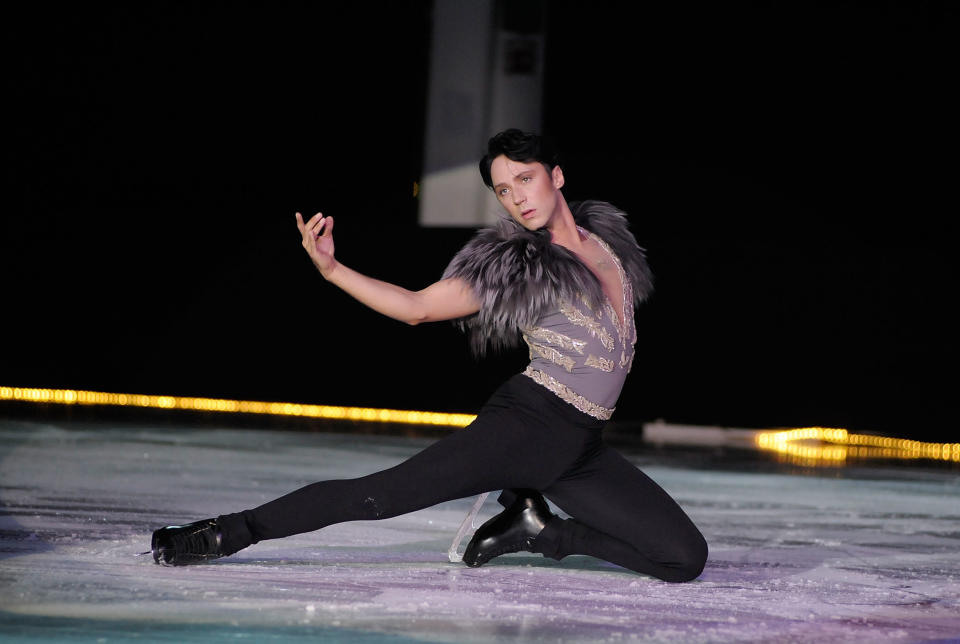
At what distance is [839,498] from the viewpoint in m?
4.75

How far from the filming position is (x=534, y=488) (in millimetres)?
2701

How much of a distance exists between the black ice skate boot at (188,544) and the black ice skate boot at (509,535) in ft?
1.76

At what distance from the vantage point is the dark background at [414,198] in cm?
809

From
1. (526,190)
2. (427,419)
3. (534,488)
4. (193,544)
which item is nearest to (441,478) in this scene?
(534,488)

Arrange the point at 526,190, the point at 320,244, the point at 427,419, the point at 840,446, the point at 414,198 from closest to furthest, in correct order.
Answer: the point at 320,244
the point at 526,190
the point at 840,446
the point at 427,419
the point at 414,198

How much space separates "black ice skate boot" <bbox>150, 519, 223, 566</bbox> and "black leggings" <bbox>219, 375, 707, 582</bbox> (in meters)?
0.02

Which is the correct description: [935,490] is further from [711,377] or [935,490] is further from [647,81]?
[647,81]

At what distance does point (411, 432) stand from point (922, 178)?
3.41 metres

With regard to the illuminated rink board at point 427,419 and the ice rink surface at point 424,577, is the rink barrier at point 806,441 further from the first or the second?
the ice rink surface at point 424,577

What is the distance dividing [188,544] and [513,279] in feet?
2.61

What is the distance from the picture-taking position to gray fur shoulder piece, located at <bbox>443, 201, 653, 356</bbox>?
2625mm

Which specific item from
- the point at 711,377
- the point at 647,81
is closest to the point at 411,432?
the point at 711,377

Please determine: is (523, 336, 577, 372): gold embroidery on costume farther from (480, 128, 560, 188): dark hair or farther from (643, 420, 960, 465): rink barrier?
(643, 420, 960, 465): rink barrier

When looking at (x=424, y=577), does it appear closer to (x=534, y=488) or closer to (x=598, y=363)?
(x=534, y=488)
